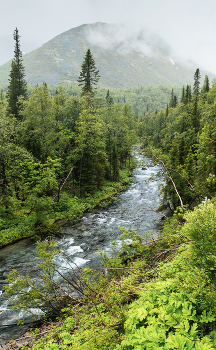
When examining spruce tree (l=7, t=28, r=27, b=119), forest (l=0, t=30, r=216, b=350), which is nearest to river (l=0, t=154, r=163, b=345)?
forest (l=0, t=30, r=216, b=350)

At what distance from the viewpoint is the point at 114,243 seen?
774cm

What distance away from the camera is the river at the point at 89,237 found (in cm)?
923

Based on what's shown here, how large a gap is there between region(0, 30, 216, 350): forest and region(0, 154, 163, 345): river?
97 cm

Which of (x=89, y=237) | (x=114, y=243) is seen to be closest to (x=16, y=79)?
(x=89, y=237)

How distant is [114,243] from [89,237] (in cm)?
1025

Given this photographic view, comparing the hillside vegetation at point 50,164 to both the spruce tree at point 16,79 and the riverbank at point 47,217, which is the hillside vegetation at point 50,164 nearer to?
the riverbank at point 47,217

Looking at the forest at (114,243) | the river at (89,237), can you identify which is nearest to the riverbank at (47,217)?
the forest at (114,243)

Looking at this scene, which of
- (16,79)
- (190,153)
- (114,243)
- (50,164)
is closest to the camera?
(114,243)

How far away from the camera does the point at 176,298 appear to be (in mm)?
A: 3416

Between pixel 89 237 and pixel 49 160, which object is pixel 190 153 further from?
pixel 49 160

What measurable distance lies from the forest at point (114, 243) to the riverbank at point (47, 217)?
11 cm

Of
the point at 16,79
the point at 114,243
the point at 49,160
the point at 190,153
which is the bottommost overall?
the point at 114,243

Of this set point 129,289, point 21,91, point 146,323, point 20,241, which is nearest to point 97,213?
point 20,241

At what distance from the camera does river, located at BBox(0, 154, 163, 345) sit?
923 centimetres
